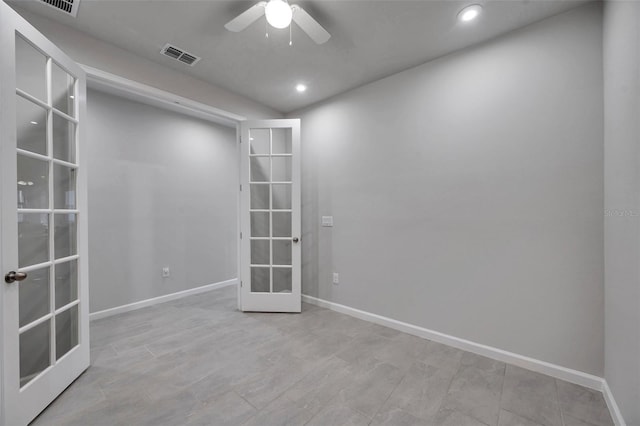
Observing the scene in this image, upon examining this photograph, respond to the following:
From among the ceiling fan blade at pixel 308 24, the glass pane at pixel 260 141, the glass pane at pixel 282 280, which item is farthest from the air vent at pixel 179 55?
the glass pane at pixel 282 280

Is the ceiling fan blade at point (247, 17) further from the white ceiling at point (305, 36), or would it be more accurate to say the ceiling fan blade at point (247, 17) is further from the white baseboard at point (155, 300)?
the white baseboard at point (155, 300)

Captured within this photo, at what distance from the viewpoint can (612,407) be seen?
159 cm

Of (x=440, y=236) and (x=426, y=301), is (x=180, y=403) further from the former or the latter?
(x=440, y=236)

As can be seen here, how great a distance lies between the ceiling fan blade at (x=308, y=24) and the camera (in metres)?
1.76

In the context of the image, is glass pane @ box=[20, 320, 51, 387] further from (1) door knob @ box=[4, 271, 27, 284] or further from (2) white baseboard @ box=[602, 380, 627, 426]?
(2) white baseboard @ box=[602, 380, 627, 426]

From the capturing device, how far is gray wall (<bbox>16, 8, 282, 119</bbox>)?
207cm

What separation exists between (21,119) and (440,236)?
3223 millimetres

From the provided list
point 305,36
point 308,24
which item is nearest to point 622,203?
point 308,24

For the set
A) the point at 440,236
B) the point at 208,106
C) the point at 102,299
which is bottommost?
the point at 102,299

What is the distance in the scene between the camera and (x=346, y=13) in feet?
6.49

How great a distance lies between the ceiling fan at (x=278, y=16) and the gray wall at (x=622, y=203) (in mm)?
1763

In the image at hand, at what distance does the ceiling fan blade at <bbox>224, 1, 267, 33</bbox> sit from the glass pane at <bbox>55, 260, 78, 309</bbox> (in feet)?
6.91

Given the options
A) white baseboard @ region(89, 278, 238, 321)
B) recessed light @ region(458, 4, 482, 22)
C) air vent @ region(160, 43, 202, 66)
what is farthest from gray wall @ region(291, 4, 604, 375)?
white baseboard @ region(89, 278, 238, 321)

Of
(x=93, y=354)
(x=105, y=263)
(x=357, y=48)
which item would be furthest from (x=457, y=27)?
(x=105, y=263)
